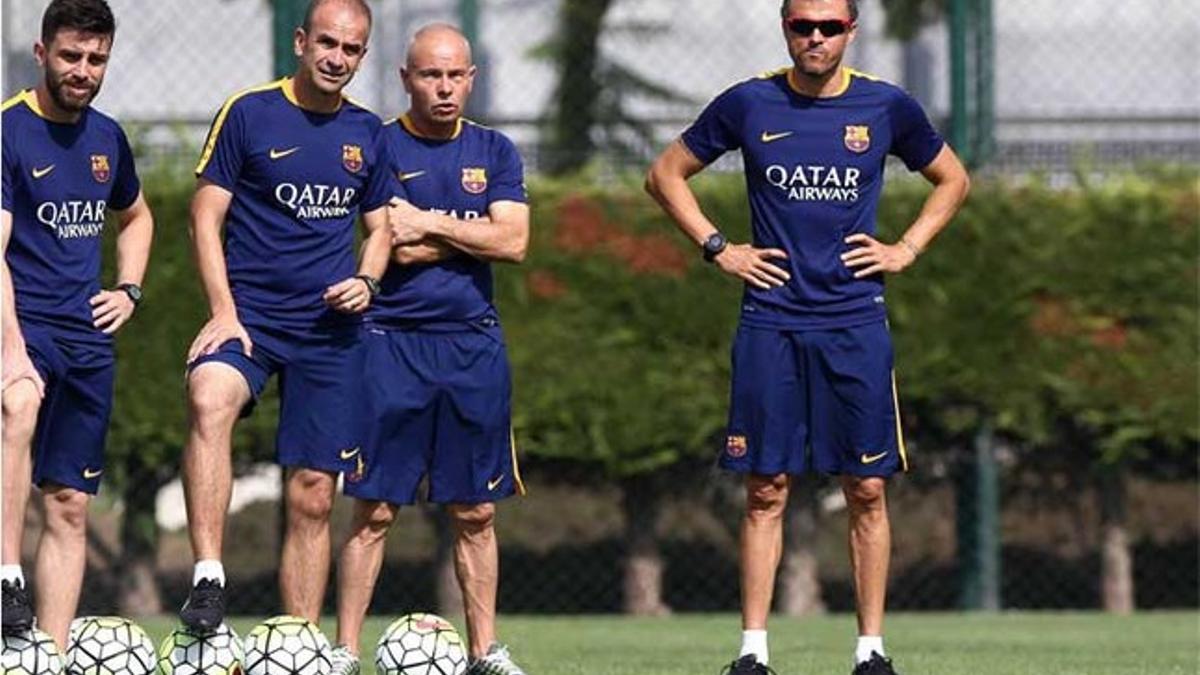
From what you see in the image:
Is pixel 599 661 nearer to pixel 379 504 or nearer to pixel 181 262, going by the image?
pixel 379 504

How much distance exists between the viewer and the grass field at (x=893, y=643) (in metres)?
10.9

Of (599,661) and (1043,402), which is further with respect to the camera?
(1043,402)

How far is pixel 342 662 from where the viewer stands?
9.09m

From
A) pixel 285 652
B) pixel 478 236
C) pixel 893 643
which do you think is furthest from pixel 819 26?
pixel 893 643

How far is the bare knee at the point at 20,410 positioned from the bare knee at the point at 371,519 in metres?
1.39

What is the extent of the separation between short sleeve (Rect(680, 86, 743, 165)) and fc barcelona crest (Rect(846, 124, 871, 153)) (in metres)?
0.40

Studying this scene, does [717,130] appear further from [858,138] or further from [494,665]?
[494,665]

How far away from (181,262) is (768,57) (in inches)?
150

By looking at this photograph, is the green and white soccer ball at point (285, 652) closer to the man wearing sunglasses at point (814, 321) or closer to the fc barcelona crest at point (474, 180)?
the man wearing sunglasses at point (814, 321)

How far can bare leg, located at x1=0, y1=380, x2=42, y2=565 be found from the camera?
8.97 m

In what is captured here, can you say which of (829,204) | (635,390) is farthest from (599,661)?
(635,390)

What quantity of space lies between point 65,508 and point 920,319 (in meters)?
7.39

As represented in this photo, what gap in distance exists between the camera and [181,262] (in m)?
15.6

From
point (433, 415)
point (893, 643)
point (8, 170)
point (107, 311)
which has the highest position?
point (8, 170)
